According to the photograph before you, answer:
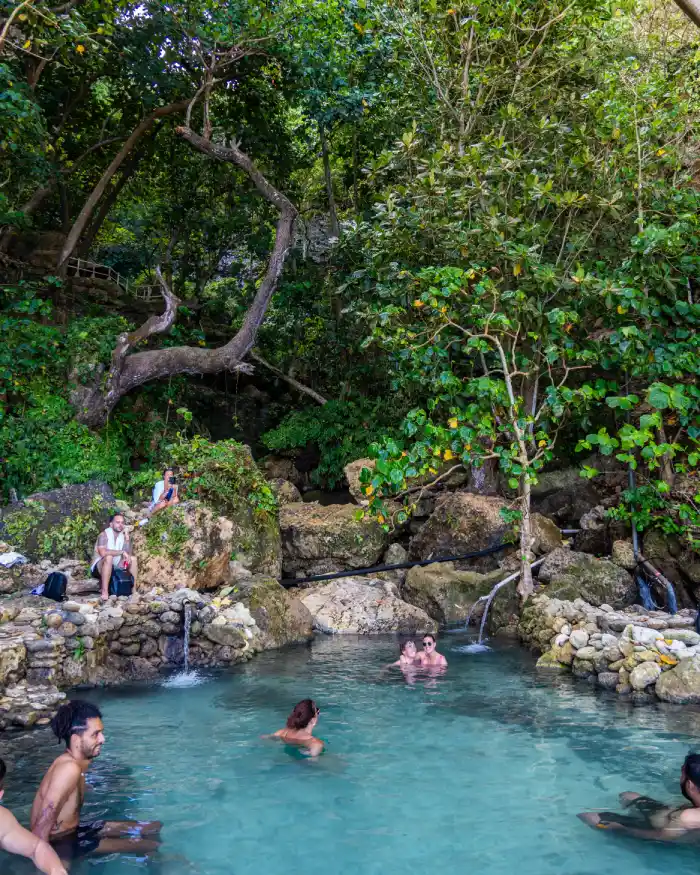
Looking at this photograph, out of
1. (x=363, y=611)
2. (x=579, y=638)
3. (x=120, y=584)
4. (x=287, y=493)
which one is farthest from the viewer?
(x=287, y=493)

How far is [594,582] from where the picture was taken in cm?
1068

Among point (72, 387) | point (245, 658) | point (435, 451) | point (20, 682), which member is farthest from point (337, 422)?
A: point (20, 682)

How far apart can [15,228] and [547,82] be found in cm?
1164

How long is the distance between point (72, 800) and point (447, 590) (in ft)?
26.8

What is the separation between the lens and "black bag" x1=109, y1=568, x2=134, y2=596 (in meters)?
9.48

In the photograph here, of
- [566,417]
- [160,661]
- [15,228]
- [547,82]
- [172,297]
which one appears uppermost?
[547,82]

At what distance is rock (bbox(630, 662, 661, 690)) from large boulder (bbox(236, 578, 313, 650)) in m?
4.82

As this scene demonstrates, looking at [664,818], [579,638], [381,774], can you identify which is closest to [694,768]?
[664,818]

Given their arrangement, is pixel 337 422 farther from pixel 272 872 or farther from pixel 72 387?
pixel 272 872

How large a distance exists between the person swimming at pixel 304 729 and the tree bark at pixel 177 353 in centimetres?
979

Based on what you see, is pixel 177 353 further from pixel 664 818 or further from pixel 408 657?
pixel 664 818

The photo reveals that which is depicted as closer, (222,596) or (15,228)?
(222,596)

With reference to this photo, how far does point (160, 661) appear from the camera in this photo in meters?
8.79

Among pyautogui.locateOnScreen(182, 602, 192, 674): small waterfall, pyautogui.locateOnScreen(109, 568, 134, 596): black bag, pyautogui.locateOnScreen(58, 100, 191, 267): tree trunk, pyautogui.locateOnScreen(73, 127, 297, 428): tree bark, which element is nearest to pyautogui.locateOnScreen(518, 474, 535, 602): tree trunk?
pyautogui.locateOnScreen(182, 602, 192, 674): small waterfall
